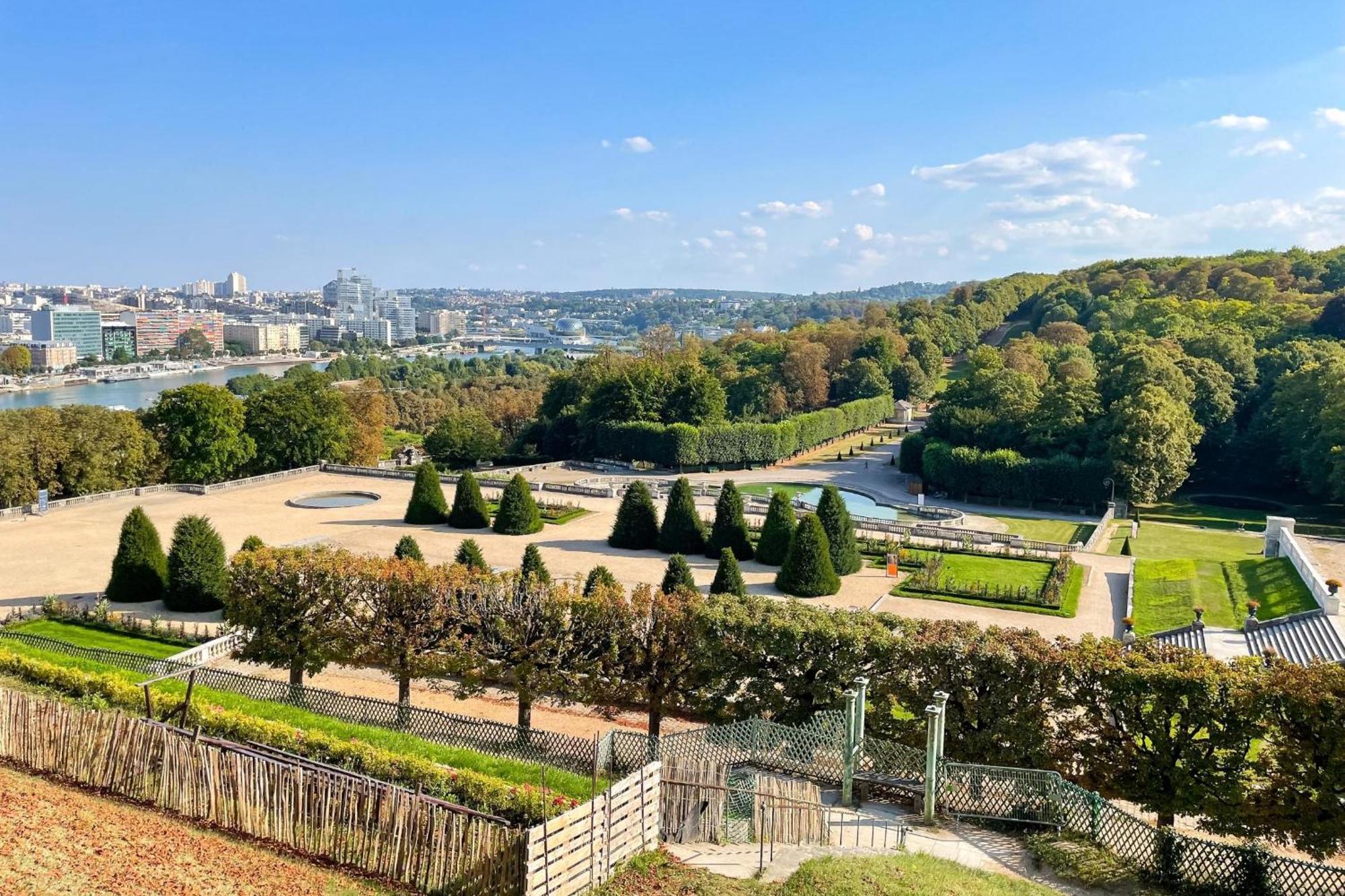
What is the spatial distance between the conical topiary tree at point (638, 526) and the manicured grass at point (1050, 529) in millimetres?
18063

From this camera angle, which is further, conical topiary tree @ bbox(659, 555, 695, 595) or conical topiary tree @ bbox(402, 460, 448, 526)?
conical topiary tree @ bbox(402, 460, 448, 526)

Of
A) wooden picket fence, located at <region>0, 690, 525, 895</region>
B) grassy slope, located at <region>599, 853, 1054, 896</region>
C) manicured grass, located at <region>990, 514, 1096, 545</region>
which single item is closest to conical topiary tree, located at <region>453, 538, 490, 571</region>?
wooden picket fence, located at <region>0, 690, 525, 895</region>

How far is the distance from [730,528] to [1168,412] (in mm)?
28223

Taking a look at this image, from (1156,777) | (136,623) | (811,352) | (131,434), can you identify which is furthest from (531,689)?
(811,352)

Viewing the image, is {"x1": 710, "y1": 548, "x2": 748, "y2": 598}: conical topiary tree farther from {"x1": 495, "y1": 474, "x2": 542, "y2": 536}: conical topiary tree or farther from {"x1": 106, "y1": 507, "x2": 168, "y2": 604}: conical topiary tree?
{"x1": 106, "y1": 507, "x2": 168, "y2": 604}: conical topiary tree

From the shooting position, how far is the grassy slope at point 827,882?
1183cm

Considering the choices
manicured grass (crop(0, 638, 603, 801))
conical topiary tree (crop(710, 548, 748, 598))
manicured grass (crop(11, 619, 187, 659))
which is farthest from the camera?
conical topiary tree (crop(710, 548, 748, 598))

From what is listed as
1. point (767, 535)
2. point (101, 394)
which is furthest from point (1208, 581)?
point (101, 394)

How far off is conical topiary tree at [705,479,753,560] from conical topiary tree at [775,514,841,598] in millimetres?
4963

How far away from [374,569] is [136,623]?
10.8 meters

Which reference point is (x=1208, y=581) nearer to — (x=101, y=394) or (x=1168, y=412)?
(x=1168, y=412)

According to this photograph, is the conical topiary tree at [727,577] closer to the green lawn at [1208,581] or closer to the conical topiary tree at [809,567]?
the conical topiary tree at [809,567]

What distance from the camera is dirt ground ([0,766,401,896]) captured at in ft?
37.1

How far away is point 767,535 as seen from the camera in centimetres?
4006
